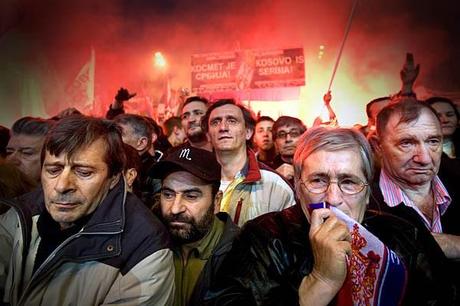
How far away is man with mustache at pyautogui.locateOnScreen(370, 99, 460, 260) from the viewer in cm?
221

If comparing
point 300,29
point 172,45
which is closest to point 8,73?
point 172,45

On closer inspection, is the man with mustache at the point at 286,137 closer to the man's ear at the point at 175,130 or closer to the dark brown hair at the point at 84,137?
the man's ear at the point at 175,130

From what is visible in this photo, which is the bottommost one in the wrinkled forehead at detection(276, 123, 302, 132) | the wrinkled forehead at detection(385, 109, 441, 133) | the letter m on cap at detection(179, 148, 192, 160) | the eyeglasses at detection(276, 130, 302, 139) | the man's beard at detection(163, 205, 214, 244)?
the man's beard at detection(163, 205, 214, 244)

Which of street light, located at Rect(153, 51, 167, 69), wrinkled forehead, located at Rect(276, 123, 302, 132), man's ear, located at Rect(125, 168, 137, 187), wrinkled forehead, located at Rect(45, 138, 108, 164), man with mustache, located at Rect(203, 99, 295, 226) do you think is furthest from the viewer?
street light, located at Rect(153, 51, 167, 69)

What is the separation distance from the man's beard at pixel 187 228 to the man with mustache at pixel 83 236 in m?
0.38

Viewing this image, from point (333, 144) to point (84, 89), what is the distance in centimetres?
999

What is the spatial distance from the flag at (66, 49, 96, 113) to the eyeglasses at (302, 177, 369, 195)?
31.8ft

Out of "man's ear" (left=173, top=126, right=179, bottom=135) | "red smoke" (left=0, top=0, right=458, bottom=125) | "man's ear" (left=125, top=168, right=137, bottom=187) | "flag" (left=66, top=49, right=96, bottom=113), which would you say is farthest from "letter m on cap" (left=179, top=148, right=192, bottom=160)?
"flag" (left=66, top=49, right=96, bottom=113)

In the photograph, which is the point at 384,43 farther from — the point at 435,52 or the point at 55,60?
the point at 55,60

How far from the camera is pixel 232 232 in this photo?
206 centimetres

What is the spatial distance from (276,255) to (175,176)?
0.92 metres

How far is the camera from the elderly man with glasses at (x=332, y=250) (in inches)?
54.4

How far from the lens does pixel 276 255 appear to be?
156 cm

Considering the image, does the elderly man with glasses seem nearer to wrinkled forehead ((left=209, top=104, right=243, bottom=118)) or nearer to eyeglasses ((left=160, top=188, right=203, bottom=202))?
eyeglasses ((left=160, top=188, right=203, bottom=202))
